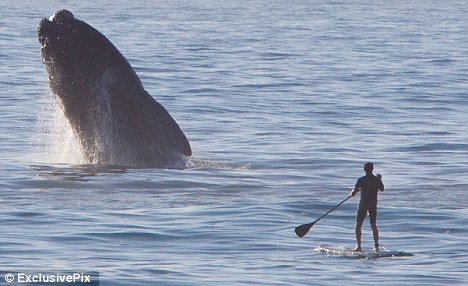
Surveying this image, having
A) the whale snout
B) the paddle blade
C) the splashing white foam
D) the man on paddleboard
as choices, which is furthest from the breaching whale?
the man on paddleboard

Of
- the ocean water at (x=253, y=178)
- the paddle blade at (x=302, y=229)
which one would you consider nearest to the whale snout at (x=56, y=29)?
the ocean water at (x=253, y=178)

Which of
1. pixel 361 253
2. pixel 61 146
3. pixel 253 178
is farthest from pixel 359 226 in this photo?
pixel 61 146

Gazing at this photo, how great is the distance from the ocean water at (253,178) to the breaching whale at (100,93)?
0.57 meters

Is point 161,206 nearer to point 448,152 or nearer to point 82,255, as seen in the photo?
point 82,255

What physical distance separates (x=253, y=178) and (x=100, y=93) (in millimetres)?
2627

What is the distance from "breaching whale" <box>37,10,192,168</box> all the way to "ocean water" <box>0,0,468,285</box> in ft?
1.87

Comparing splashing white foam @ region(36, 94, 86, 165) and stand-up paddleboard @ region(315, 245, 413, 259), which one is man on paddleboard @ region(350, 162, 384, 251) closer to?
stand-up paddleboard @ region(315, 245, 413, 259)

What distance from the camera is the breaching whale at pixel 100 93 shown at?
2234cm

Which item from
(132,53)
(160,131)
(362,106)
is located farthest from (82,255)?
(132,53)

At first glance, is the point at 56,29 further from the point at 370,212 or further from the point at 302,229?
the point at 370,212

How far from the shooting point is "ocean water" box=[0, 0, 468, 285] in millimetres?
16078

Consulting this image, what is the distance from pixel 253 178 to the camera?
23.0m

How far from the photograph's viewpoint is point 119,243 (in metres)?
17.2

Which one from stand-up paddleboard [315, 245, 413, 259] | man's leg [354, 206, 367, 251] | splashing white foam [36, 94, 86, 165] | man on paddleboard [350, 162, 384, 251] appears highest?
splashing white foam [36, 94, 86, 165]
